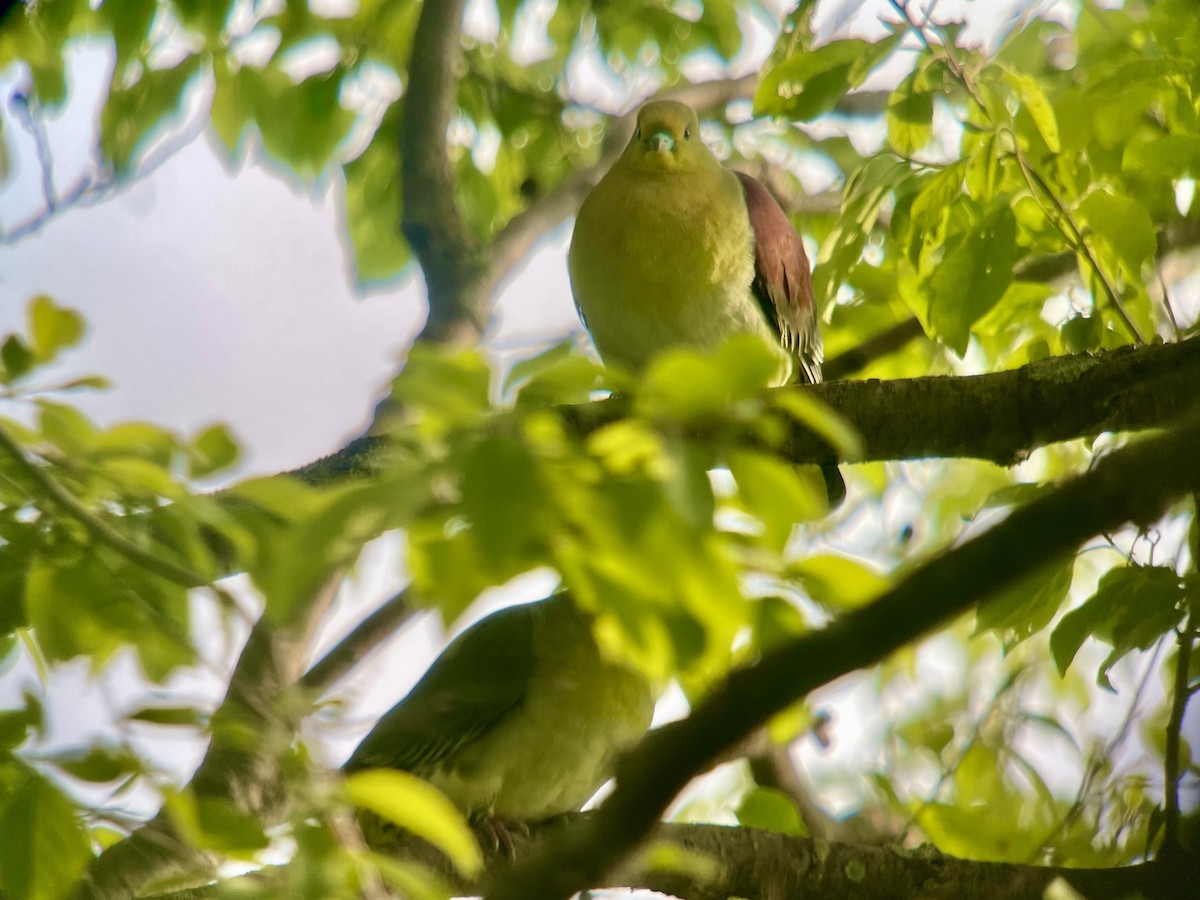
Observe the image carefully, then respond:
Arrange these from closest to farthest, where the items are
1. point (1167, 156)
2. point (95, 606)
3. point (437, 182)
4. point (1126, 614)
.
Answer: point (95, 606) < point (1126, 614) < point (1167, 156) < point (437, 182)

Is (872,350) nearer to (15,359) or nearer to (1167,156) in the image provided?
(1167,156)

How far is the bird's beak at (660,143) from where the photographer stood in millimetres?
3746

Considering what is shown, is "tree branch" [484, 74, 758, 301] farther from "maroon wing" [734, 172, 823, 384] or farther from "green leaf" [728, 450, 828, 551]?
"green leaf" [728, 450, 828, 551]

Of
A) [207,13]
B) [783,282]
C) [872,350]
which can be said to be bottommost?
[872,350]

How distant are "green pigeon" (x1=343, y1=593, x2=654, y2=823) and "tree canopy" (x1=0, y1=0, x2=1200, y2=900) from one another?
0.13m

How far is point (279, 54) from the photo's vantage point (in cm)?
363

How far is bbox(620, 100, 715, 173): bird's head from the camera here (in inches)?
147

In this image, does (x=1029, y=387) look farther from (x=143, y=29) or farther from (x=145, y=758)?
(x=143, y=29)

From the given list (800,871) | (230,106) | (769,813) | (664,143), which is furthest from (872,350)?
(230,106)

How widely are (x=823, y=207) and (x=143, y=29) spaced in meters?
2.41

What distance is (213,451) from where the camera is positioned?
5.22 feet

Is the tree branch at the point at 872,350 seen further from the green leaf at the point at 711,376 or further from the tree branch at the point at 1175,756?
the green leaf at the point at 711,376

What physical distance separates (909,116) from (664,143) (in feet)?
3.98

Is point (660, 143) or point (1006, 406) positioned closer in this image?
point (1006, 406)
